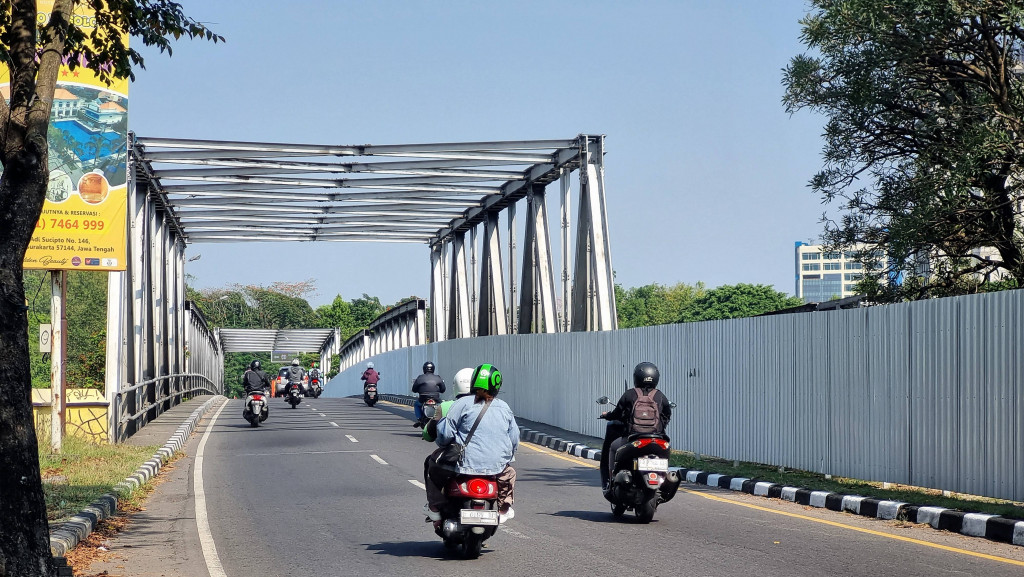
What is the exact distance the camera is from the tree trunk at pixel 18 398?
6.41 meters

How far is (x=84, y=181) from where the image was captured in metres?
15.9

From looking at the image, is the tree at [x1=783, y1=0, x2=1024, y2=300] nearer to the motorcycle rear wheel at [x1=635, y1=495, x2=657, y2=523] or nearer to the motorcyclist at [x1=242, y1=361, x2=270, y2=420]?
the motorcycle rear wheel at [x1=635, y1=495, x2=657, y2=523]

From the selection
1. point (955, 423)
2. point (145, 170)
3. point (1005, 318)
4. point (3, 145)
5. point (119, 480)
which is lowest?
point (119, 480)

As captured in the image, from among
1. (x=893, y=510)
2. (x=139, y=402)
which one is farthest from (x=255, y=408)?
(x=893, y=510)

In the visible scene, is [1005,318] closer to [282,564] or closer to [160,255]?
[282,564]

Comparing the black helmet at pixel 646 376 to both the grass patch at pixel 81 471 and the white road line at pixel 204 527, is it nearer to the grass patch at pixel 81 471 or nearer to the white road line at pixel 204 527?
the white road line at pixel 204 527

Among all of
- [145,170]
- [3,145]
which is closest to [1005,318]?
[3,145]

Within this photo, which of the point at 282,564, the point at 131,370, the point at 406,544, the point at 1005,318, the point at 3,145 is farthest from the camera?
the point at 131,370

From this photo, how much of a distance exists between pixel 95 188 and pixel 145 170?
24.6 ft

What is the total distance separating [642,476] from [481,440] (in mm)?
2346

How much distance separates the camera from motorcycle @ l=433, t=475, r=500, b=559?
7652 mm

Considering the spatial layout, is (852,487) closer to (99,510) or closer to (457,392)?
(457,392)

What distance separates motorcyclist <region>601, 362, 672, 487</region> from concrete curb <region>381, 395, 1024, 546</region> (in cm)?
Answer: 211

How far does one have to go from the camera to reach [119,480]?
12430 mm
